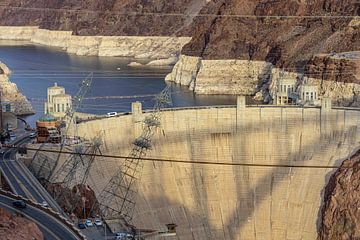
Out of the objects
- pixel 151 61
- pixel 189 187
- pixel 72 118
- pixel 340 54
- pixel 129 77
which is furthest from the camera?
pixel 151 61

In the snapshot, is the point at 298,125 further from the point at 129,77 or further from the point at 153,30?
the point at 153,30

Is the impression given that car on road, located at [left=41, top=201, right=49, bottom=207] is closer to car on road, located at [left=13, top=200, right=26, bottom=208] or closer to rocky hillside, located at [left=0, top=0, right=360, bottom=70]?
car on road, located at [left=13, top=200, right=26, bottom=208]

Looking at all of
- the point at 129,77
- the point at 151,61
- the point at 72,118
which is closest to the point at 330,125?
the point at 72,118

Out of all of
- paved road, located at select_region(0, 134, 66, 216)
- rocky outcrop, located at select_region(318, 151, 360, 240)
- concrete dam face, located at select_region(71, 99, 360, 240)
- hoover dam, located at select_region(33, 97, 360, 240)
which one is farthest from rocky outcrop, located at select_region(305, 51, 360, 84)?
paved road, located at select_region(0, 134, 66, 216)

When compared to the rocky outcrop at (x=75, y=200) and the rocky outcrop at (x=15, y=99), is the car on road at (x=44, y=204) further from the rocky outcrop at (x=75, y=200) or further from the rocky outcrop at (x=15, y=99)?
the rocky outcrop at (x=15, y=99)

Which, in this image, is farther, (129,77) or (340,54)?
(129,77)

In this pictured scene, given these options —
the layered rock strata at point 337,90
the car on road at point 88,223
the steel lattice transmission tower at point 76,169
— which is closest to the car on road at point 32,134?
the steel lattice transmission tower at point 76,169
